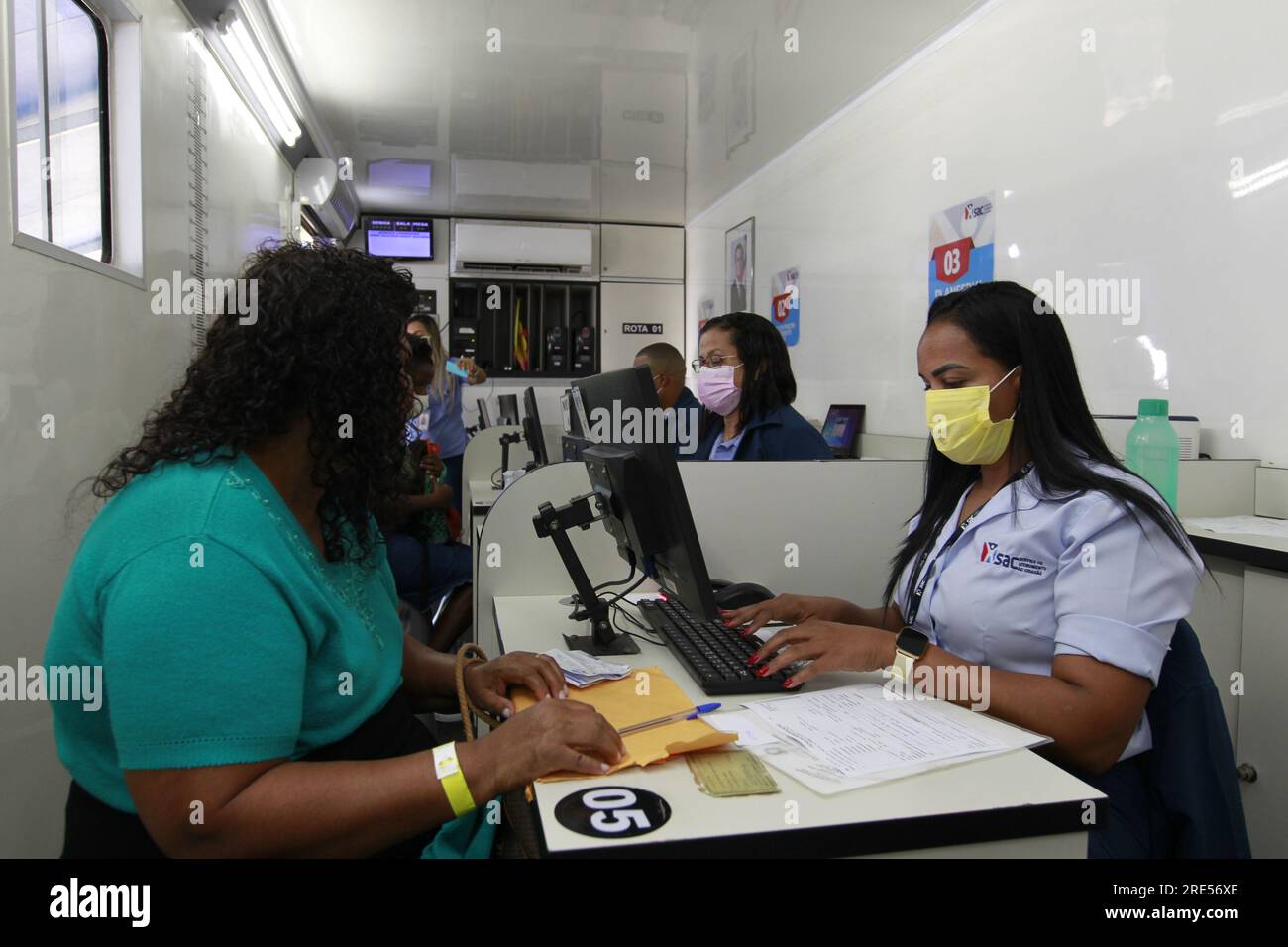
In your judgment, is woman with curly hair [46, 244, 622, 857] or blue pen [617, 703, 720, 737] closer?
woman with curly hair [46, 244, 622, 857]

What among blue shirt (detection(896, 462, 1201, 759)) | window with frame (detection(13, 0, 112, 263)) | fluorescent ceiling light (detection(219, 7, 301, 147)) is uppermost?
fluorescent ceiling light (detection(219, 7, 301, 147))

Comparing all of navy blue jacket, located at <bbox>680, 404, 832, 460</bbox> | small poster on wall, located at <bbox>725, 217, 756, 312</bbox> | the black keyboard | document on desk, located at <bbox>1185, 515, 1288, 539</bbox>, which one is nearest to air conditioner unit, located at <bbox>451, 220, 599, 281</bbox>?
small poster on wall, located at <bbox>725, 217, 756, 312</bbox>

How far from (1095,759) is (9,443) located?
2004 mm

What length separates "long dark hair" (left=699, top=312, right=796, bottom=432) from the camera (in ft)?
8.77

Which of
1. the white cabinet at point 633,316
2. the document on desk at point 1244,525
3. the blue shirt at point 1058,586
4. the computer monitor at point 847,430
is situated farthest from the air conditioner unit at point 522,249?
the blue shirt at point 1058,586

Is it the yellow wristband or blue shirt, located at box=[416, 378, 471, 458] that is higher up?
blue shirt, located at box=[416, 378, 471, 458]

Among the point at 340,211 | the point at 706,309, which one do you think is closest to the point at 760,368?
the point at 706,309

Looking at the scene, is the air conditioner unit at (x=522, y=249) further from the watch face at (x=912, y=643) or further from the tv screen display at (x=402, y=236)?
the watch face at (x=912, y=643)

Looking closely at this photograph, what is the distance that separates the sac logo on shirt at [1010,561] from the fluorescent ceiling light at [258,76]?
3298 mm

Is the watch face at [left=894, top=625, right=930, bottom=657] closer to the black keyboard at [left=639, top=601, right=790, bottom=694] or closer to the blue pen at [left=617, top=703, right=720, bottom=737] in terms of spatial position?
the black keyboard at [left=639, top=601, right=790, bottom=694]

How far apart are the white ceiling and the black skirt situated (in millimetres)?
2961

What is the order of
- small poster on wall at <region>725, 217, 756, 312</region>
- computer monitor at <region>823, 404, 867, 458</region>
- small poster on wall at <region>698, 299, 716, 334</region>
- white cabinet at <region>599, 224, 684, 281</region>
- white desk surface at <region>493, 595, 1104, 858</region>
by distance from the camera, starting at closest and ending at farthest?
white desk surface at <region>493, 595, 1104, 858</region> < computer monitor at <region>823, 404, 867, 458</region> < small poster on wall at <region>725, 217, 756, 312</region> < small poster on wall at <region>698, 299, 716, 334</region> < white cabinet at <region>599, 224, 684, 281</region>

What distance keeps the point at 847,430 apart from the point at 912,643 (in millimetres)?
3069

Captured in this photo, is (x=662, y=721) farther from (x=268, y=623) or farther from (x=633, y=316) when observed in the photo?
(x=633, y=316)
